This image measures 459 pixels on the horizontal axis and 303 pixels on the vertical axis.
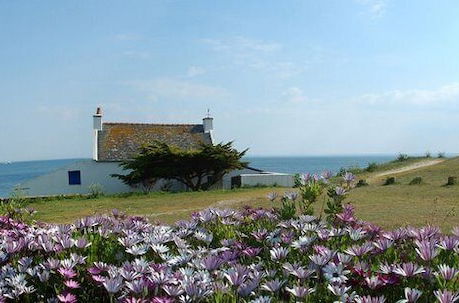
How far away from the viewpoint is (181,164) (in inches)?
1217

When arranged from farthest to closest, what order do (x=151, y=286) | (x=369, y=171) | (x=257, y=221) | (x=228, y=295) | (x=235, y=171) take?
(x=369, y=171) < (x=235, y=171) < (x=257, y=221) < (x=151, y=286) < (x=228, y=295)

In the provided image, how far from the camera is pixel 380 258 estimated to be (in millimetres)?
3357

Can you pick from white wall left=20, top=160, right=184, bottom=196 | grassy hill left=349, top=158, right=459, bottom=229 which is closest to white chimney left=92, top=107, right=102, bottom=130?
white wall left=20, top=160, right=184, bottom=196

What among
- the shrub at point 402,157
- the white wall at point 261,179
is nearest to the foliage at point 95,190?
the white wall at point 261,179

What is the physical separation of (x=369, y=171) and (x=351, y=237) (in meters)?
36.1

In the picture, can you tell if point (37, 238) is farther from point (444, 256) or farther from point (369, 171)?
point (369, 171)

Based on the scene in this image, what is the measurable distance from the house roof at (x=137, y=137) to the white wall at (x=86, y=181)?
2.02ft

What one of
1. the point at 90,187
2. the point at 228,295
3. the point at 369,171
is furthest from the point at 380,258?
the point at 369,171

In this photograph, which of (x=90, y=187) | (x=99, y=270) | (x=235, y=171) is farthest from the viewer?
(x=235, y=171)

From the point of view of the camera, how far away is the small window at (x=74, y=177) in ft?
110

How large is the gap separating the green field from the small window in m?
6.89

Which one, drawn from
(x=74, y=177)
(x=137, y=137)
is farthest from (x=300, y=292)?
(x=137, y=137)

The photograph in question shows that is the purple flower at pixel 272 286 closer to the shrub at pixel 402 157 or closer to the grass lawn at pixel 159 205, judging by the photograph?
the grass lawn at pixel 159 205

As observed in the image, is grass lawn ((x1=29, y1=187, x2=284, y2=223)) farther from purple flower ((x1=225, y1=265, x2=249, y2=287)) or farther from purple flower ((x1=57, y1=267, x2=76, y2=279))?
purple flower ((x1=225, y1=265, x2=249, y2=287))
